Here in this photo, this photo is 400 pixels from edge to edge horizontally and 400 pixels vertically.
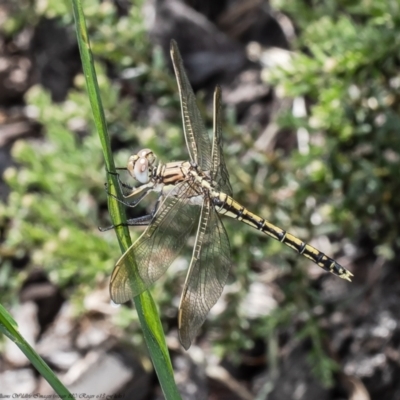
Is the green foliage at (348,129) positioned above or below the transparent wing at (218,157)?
above

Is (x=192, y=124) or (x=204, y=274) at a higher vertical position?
(x=192, y=124)

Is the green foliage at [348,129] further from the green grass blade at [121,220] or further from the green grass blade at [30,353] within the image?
the green grass blade at [30,353]

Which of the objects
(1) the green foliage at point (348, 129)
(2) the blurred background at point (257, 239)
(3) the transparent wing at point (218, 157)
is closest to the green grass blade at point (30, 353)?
(3) the transparent wing at point (218, 157)

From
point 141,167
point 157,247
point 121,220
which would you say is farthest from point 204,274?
point 121,220

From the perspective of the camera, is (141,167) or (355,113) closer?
(141,167)

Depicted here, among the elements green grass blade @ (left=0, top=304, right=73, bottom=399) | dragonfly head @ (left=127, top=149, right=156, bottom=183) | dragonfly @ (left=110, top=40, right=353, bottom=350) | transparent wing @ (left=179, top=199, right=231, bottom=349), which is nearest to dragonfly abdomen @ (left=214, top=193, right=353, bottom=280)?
dragonfly @ (left=110, top=40, right=353, bottom=350)

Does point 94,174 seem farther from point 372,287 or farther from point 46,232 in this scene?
point 372,287

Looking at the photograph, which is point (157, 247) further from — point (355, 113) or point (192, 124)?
point (355, 113)

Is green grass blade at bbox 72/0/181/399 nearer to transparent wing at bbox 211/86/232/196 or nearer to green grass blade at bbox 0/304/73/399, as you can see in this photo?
green grass blade at bbox 0/304/73/399
